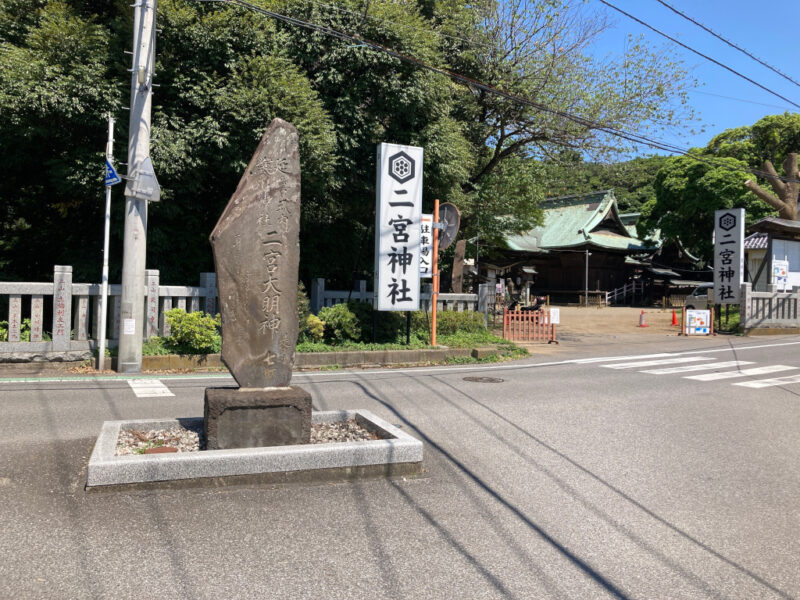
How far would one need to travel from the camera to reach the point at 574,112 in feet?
59.6

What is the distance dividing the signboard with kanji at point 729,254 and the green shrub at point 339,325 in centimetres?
1543

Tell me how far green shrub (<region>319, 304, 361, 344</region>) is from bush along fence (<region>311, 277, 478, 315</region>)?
0.81 m

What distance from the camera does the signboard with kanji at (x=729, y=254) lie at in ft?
71.9

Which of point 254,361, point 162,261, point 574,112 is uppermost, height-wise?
point 574,112

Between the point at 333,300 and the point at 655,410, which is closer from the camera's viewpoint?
the point at 655,410

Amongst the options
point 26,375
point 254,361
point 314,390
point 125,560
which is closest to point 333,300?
point 314,390

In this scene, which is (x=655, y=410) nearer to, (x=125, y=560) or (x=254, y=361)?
(x=254, y=361)

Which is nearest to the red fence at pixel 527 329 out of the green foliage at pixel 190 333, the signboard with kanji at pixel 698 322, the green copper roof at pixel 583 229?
the signboard with kanji at pixel 698 322

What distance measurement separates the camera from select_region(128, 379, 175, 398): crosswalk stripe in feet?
28.8

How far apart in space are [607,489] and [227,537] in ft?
10.1

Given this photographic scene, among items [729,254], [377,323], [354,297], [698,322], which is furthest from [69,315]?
[729,254]

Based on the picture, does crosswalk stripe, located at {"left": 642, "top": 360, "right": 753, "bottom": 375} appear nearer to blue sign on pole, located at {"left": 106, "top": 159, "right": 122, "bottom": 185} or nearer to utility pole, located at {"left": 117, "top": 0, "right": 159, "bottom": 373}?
utility pole, located at {"left": 117, "top": 0, "right": 159, "bottom": 373}

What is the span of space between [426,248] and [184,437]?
9.21 meters

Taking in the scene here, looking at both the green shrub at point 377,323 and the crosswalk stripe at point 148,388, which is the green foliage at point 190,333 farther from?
the green shrub at point 377,323
